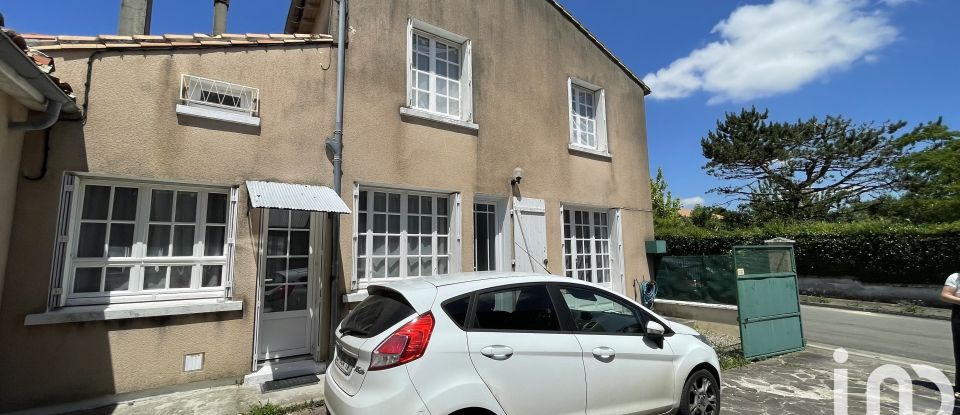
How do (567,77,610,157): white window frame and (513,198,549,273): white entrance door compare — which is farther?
(567,77,610,157): white window frame

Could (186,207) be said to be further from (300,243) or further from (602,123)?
(602,123)

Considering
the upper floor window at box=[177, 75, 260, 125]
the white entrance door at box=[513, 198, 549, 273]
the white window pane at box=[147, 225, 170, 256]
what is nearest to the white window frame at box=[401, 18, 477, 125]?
the white entrance door at box=[513, 198, 549, 273]

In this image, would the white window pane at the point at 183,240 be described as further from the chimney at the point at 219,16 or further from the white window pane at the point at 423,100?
the chimney at the point at 219,16

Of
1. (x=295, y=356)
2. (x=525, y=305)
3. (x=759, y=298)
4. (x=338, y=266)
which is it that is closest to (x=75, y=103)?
(x=338, y=266)

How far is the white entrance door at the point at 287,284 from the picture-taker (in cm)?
582

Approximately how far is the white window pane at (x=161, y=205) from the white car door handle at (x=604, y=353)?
530 centimetres

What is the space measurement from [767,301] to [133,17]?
455 inches

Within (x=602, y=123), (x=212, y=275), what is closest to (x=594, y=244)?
(x=602, y=123)

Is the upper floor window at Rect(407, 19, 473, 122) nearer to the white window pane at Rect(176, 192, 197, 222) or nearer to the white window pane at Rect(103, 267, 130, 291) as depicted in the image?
the white window pane at Rect(176, 192, 197, 222)

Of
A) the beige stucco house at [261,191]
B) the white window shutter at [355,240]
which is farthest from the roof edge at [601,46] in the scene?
the white window shutter at [355,240]

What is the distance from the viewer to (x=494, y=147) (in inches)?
313

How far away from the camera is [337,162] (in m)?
6.06

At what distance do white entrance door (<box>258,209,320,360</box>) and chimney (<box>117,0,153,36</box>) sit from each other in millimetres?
3881

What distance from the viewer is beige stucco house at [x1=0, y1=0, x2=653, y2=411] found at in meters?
4.61
